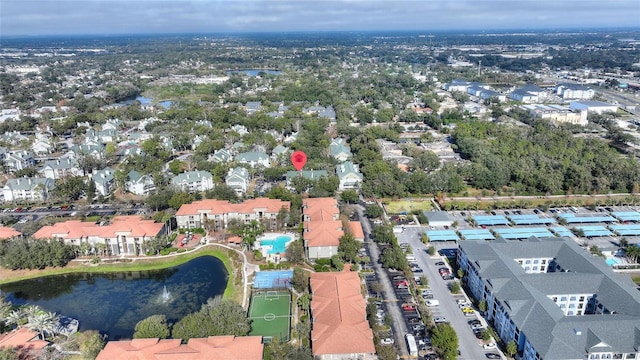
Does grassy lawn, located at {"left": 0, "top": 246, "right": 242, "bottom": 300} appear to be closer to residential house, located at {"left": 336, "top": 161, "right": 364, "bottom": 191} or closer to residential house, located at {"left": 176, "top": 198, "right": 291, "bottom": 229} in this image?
residential house, located at {"left": 176, "top": 198, "right": 291, "bottom": 229}

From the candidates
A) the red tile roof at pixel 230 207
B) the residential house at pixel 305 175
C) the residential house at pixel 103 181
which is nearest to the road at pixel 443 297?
the red tile roof at pixel 230 207

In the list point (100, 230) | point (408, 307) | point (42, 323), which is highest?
point (100, 230)

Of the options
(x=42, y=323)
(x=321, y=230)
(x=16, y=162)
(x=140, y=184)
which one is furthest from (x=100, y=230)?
(x=16, y=162)

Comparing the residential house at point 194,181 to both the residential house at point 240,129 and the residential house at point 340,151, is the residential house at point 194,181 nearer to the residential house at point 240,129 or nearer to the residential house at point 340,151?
the residential house at point 340,151

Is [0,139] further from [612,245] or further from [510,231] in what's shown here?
[612,245]

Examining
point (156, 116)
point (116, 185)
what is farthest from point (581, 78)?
point (116, 185)

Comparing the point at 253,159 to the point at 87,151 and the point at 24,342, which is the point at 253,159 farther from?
the point at 24,342
